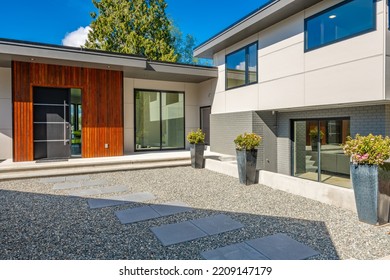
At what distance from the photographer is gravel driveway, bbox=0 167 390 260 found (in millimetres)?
3174

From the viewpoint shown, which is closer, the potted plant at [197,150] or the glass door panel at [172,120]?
the potted plant at [197,150]

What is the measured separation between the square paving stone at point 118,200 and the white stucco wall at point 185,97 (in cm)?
632

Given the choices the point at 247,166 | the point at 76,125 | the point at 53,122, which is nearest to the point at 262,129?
the point at 247,166

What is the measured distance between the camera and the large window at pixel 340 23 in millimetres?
6023

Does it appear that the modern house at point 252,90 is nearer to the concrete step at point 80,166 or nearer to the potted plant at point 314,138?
the potted plant at point 314,138

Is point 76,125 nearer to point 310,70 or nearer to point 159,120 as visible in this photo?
point 159,120

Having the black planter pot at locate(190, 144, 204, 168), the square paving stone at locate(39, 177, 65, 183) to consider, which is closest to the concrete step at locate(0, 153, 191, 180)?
the square paving stone at locate(39, 177, 65, 183)

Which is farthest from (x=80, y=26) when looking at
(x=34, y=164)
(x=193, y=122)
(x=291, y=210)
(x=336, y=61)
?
(x=291, y=210)

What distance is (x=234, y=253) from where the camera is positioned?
10.3ft

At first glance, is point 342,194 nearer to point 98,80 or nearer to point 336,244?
point 336,244

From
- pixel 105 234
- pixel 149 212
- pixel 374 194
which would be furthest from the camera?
pixel 149 212

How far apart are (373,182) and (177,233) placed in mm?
3136

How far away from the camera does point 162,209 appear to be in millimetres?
4824

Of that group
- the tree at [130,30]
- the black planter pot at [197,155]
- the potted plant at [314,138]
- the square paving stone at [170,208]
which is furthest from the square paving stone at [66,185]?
the tree at [130,30]
